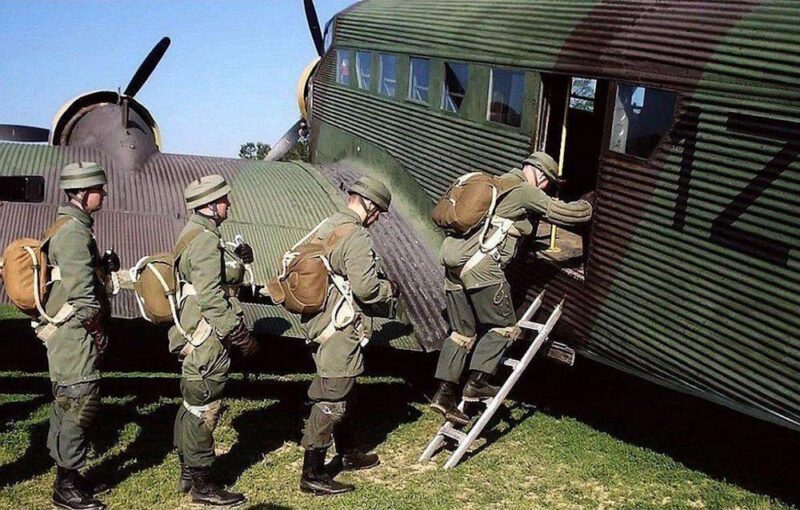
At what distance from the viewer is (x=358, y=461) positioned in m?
6.90

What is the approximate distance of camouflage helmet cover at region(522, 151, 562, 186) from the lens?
271 inches

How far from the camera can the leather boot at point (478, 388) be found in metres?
7.04

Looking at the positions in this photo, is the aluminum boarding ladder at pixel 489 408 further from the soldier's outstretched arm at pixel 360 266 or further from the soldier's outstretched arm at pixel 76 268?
the soldier's outstretched arm at pixel 76 268

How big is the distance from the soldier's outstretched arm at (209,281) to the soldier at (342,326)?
671mm

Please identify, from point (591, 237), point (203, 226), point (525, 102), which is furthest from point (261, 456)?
point (525, 102)

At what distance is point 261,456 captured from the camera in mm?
7113

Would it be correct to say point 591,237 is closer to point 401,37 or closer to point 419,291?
point 419,291

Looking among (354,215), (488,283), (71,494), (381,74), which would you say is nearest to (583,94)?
(381,74)

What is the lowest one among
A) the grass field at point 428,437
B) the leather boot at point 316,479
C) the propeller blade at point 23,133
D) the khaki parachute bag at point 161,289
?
the grass field at point 428,437

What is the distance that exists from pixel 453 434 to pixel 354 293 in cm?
166

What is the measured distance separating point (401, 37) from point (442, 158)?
6.97 feet

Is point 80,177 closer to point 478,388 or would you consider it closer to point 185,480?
point 185,480

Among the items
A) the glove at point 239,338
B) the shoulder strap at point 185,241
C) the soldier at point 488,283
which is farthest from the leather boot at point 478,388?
the shoulder strap at point 185,241

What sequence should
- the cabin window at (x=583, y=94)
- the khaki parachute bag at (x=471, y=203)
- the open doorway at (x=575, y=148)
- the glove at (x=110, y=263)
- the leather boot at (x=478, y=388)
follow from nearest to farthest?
the glove at (x=110, y=263) → the khaki parachute bag at (x=471, y=203) → the leather boot at (x=478, y=388) → the open doorway at (x=575, y=148) → the cabin window at (x=583, y=94)
